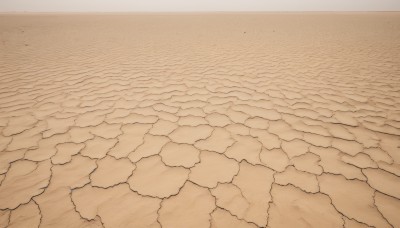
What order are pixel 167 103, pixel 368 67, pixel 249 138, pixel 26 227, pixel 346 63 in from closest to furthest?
1. pixel 26 227
2. pixel 249 138
3. pixel 167 103
4. pixel 368 67
5. pixel 346 63

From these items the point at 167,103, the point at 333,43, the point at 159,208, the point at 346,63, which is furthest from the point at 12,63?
the point at 333,43

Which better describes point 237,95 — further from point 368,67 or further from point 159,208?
point 368,67

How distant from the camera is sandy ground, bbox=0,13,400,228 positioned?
1636mm

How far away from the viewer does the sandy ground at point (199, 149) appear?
164cm

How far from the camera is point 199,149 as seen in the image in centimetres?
225

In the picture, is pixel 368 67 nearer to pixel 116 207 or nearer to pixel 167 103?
pixel 167 103

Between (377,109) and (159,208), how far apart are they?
10.7ft

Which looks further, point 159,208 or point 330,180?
point 330,180

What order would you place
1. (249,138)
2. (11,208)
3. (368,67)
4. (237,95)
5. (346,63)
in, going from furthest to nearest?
(346,63), (368,67), (237,95), (249,138), (11,208)

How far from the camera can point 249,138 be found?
2.43 m

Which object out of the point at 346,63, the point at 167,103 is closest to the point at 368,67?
the point at 346,63

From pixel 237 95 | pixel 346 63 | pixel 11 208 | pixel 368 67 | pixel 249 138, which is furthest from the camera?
pixel 346 63

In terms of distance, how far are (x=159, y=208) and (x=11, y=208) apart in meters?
1.10

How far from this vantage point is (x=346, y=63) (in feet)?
17.7
